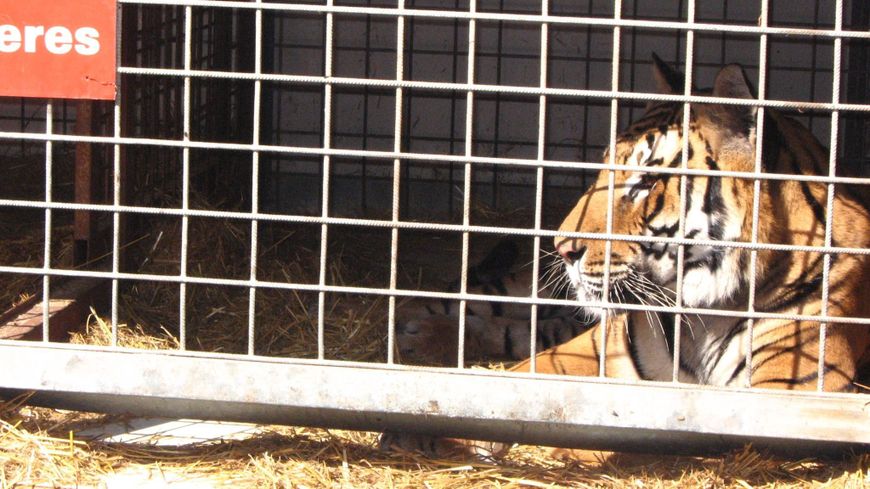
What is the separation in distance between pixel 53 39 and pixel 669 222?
57.3 inches

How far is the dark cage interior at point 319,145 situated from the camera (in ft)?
11.7

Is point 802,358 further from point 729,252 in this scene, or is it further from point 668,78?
point 668,78

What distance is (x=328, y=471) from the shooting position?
2.42m

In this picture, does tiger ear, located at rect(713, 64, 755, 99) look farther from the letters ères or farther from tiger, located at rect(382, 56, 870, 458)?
the letters ères

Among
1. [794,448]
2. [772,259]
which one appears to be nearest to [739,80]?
[772,259]

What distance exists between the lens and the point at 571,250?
9.12ft

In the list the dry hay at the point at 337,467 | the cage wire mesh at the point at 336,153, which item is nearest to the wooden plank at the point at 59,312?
the cage wire mesh at the point at 336,153

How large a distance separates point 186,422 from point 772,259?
1443mm

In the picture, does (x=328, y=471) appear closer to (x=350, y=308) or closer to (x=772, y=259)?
(x=772, y=259)

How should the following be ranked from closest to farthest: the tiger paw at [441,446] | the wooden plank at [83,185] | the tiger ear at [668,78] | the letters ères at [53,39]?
the letters ères at [53,39]
the tiger paw at [441,446]
the tiger ear at [668,78]
the wooden plank at [83,185]

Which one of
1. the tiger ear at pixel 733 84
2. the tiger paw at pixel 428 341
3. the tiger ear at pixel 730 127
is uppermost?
the tiger ear at pixel 733 84

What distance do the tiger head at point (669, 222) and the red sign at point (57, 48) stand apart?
1132 millimetres

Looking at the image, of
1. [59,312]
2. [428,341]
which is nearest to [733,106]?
[428,341]

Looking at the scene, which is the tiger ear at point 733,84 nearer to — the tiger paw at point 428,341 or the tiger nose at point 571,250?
the tiger nose at point 571,250
